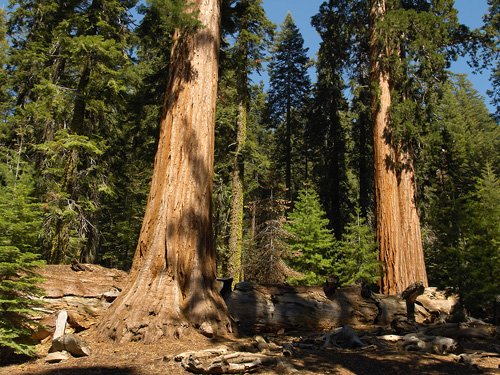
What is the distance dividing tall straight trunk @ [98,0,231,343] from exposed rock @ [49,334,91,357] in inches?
18.5

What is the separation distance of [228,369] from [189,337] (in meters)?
1.43

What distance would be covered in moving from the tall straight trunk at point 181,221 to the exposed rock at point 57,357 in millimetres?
592

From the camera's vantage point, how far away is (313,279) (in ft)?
45.8

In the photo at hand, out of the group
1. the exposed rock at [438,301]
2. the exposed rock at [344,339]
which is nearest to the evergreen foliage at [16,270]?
the exposed rock at [344,339]

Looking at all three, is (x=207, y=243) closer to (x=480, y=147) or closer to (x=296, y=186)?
(x=296, y=186)

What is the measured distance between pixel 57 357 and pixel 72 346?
0.21m

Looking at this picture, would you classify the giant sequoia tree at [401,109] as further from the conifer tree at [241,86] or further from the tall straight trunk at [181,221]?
the conifer tree at [241,86]

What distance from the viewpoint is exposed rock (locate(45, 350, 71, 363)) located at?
4.93 m

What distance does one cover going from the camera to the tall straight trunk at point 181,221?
5625 mm

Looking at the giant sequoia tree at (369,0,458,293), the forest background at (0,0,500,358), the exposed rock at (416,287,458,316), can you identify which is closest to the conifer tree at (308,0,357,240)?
the forest background at (0,0,500,358)

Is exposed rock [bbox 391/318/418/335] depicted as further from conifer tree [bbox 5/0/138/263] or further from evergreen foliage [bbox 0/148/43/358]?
conifer tree [bbox 5/0/138/263]

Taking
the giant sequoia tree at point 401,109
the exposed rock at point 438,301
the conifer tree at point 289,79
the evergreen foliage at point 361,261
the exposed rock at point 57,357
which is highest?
the conifer tree at point 289,79

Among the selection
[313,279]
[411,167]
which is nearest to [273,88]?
Result: [313,279]

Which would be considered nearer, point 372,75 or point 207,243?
point 207,243
